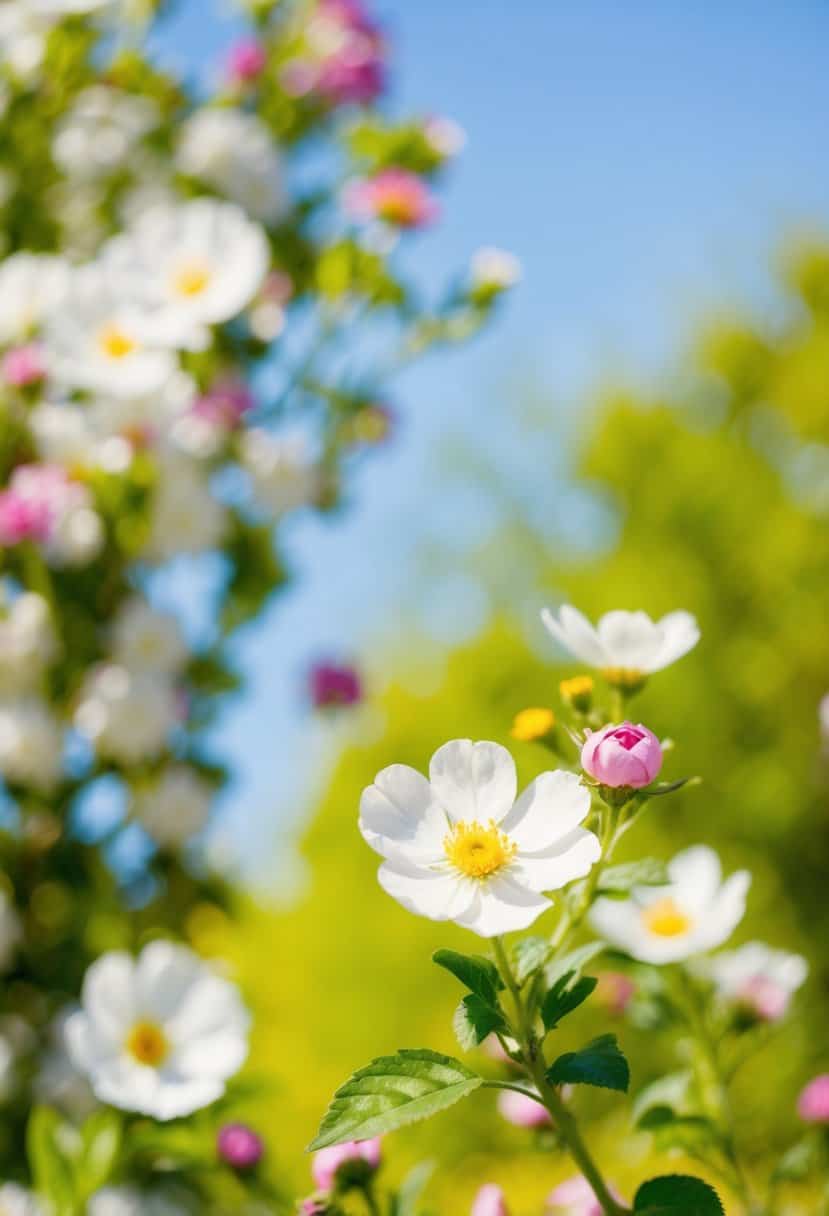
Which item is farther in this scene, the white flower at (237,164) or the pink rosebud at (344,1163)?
the white flower at (237,164)

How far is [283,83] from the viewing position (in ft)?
6.11

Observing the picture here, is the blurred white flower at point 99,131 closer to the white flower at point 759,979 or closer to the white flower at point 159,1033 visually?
the white flower at point 159,1033

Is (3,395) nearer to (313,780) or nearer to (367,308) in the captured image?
(367,308)

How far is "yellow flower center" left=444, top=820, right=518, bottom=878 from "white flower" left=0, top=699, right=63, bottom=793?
90 cm

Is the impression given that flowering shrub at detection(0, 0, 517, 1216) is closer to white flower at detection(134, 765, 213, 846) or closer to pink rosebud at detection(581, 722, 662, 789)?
white flower at detection(134, 765, 213, 846)

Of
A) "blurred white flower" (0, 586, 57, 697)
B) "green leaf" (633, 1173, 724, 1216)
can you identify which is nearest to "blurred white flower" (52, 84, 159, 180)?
"blurred white flower" (0, 586, 57, 697)

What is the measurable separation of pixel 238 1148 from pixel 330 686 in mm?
954

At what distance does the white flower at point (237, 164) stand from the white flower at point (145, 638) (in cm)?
63

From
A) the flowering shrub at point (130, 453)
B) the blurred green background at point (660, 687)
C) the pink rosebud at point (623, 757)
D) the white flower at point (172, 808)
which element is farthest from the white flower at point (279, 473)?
the blurred green background at point (660, 687)

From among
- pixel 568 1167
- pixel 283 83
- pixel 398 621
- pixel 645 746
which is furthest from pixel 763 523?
pixel 645 746

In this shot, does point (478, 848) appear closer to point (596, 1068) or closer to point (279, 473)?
point (596, 1068)

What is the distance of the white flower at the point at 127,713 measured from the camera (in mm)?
1309

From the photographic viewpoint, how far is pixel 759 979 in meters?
0.76

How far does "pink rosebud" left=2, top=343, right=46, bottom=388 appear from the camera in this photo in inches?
53.0
